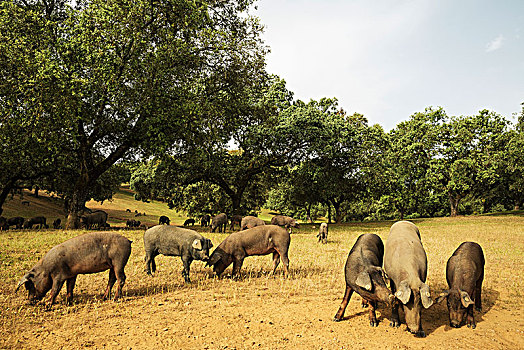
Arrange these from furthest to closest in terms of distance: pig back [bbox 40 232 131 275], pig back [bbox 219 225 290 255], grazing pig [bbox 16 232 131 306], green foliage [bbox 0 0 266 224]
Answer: green foliage [bbox 0 0 266 224] → pig back [bbox 219 225 290 255] → pig back [bbox 40 232 131 275] → grazing pig [bbox 16 232 131 306]

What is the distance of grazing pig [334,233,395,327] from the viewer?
23.9 feet

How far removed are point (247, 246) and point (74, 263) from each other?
5651 mm

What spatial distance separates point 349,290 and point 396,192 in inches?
1790

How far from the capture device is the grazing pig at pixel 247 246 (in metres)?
11.5

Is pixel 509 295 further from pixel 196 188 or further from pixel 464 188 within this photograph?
pixel 464 188

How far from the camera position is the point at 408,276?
24.6 ft

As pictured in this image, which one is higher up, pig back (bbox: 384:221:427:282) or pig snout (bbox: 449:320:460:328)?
pig back (bbox: 384:221:427:282)

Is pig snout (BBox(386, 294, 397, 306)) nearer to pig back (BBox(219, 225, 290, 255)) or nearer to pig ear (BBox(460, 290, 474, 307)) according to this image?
pig ear (BBox(460, 290, 474, 307))

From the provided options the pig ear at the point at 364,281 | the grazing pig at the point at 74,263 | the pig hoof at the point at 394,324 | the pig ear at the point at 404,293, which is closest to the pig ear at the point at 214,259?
the grazing pig at the point at 74,263

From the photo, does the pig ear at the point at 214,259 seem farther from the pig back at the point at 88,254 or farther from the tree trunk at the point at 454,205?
the tree trunk at the point at 454,205

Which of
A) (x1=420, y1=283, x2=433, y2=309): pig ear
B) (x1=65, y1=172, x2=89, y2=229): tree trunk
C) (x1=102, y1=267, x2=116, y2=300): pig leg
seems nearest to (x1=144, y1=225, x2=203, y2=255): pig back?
(x1=102, y1=267, x2=116, y2=300): pig leg

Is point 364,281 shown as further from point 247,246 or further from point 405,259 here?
point 247,246

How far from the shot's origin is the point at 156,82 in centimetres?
2241

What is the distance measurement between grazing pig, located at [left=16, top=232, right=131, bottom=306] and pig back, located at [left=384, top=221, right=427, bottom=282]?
728cm
